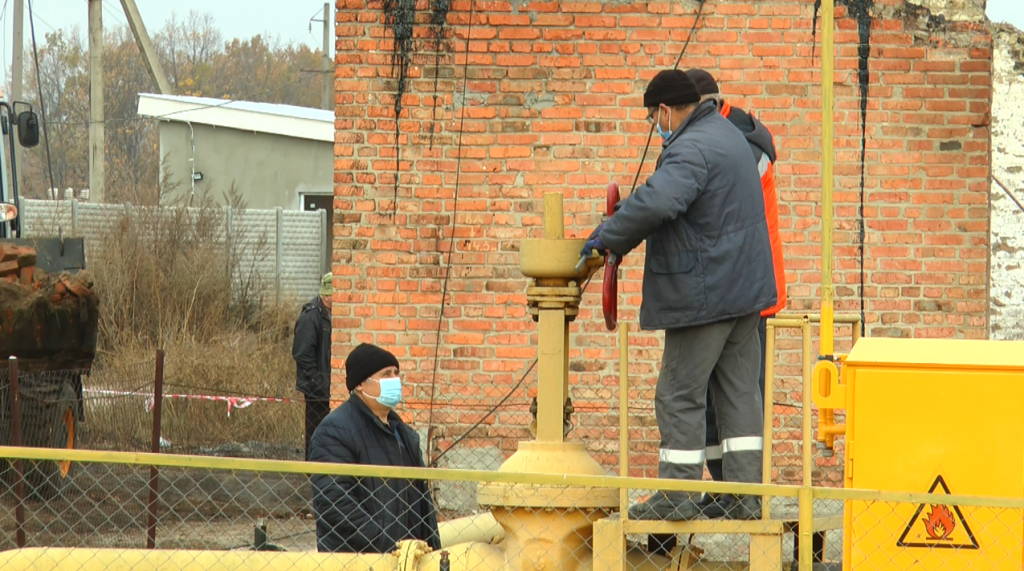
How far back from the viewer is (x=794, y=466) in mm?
7492

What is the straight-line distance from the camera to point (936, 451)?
13.2ft

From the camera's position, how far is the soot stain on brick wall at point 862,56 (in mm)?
7504

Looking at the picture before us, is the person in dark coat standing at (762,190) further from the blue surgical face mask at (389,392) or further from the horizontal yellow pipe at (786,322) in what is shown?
the blue surgical face mask at (389,392)

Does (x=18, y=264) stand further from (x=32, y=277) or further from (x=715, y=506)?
(x=715, y=506)

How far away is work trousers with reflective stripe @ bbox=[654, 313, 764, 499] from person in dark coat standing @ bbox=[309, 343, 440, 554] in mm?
1044

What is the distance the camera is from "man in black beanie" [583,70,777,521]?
4422mm

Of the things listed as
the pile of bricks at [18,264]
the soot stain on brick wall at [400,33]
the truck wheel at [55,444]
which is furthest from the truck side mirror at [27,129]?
the soot stain on brick wall at [400,33]

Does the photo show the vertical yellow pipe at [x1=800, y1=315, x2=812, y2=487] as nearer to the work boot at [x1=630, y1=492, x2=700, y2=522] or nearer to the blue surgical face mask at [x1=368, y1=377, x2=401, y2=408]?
the work boot at [x1=630, y1=492, x2=700, y2=522]

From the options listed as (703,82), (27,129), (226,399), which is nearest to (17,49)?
(27,129)

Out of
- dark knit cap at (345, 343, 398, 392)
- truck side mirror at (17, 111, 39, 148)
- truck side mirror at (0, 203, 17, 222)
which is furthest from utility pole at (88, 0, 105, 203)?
dark knit cap at (345, 343, 398, 392)

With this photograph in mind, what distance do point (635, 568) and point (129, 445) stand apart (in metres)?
5.84

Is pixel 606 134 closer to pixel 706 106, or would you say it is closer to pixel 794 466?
pixel 794 466

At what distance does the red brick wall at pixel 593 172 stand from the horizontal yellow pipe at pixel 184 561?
10.2 ft

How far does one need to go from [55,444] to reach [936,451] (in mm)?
6514
